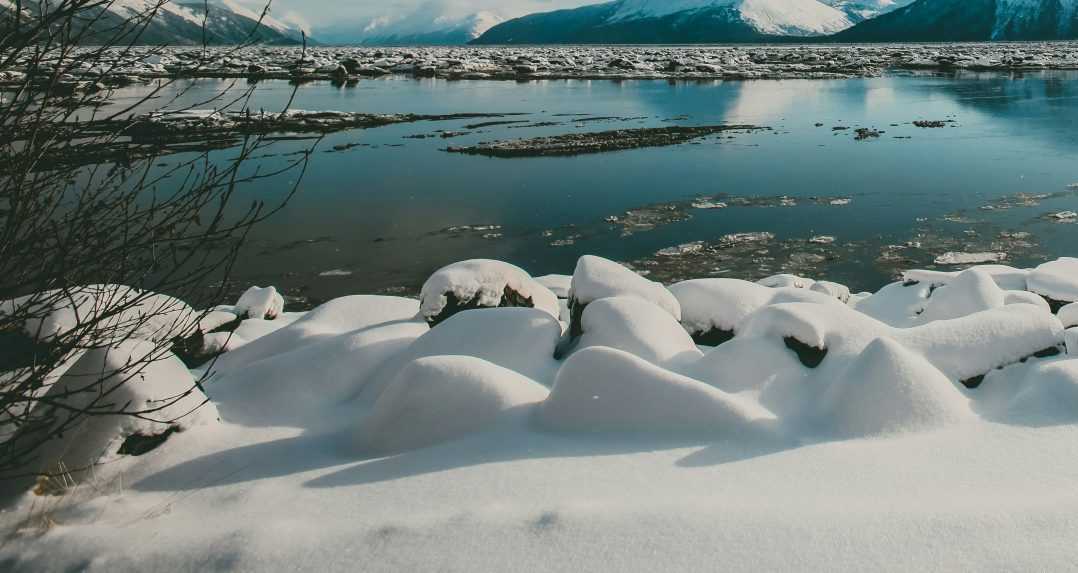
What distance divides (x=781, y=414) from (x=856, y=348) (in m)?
1.05

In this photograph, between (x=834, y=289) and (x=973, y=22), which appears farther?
(x=973, y=22)

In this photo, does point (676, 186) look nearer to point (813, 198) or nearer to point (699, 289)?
point (813, 198)

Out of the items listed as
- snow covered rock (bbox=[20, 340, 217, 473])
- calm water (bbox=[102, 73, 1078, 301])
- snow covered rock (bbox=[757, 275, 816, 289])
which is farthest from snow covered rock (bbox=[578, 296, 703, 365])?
calm water (bbox=[102, 73, 1078, 301])

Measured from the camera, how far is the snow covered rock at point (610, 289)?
19.5 ft

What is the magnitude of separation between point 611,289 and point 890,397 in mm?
2654

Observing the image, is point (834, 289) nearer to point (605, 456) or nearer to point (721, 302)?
point (721, 302)

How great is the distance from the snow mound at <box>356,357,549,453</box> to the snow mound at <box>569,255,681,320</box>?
2082 mm

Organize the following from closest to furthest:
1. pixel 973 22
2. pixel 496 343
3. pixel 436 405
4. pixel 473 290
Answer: pixel 436 405 < pixel 496 343 < pixel 473 290 < pixel 973 22

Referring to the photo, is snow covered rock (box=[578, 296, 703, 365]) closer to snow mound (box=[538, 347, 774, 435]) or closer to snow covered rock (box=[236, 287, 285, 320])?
snow mound (box=[538, 347, 774, 435])

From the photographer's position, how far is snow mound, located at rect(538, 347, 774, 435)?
Result: 365 cm

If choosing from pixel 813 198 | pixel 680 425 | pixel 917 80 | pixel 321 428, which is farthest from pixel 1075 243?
pixel 917 80

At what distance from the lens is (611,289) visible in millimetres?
5973

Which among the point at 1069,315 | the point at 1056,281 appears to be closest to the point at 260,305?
the point at 1069,315

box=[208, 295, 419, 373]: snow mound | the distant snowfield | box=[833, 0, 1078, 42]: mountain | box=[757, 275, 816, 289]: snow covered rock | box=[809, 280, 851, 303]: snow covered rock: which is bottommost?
box=[809, 280, 851, 303]: snow covered rock
